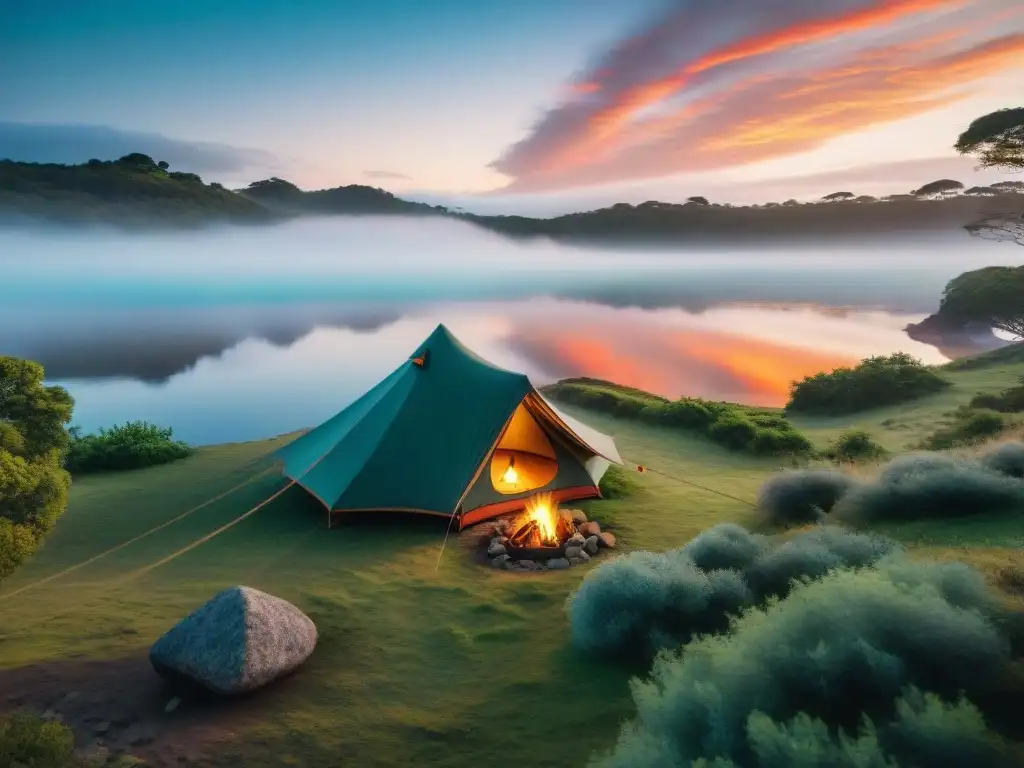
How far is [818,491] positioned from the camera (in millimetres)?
10570

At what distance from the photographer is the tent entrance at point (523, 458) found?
1179 cm

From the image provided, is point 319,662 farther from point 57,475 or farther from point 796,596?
point 796,596

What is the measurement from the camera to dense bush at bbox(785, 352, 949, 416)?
2494 centimetres

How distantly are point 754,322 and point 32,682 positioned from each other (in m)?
107

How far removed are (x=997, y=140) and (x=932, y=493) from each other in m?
A: 26.2

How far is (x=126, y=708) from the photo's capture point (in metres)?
5.96

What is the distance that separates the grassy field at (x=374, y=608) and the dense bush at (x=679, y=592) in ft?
1.30

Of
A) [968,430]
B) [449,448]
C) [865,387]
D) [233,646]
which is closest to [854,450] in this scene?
[968,430]

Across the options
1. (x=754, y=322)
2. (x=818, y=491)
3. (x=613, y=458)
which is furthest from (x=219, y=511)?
(x=754, y=322)

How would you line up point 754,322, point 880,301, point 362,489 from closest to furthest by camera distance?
point 362,489
point 754,322
point 880,301

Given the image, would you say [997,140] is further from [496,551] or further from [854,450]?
[496,551]

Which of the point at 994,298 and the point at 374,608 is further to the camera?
the point at 994,298

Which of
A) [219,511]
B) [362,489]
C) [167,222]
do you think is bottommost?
[219,511]

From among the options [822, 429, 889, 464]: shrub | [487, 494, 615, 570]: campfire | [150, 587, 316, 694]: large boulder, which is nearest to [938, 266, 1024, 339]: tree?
[822, 429, 889, 464]: shrub
